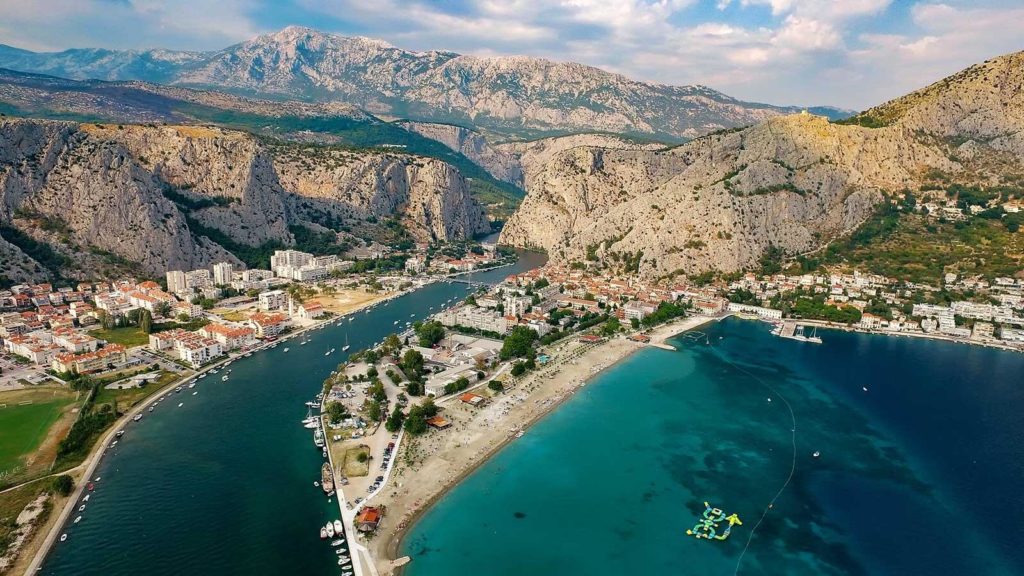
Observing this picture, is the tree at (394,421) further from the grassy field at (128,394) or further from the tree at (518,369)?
the grassy field at (128,394)

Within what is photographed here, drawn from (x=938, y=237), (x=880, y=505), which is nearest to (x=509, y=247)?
(x=938, y=237)

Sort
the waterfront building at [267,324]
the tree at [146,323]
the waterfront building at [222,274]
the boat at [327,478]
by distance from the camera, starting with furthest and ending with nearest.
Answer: the waterfront building at [222,274], the waterfront building at [267,324], the tree at [146,323], the boat at [327,478]

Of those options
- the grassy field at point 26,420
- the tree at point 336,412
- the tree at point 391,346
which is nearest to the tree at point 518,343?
the tree at point 391,346

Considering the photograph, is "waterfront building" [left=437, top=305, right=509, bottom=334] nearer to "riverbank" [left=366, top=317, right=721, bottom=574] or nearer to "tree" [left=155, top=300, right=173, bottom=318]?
"riverbank" [left=366, top=317, right=721, bottom=574]

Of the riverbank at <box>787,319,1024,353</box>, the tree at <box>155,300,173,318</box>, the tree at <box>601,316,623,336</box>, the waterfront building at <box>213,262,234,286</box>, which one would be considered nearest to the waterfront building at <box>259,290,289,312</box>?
the waterfront building at <box>213,262,234,286</box>

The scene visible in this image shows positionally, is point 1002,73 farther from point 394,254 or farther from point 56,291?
point 56,291
